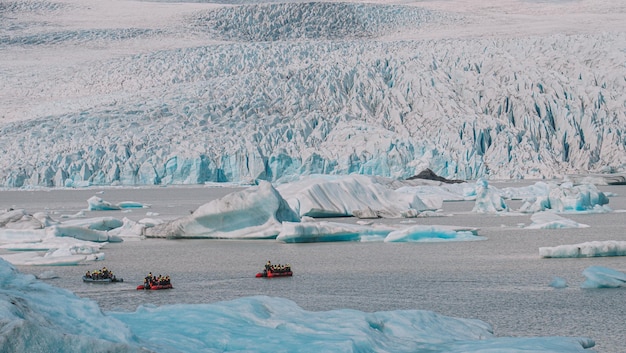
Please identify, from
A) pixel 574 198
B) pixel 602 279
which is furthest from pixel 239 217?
pixel 574 198

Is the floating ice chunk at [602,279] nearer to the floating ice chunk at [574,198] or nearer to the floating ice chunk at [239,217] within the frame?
the floating ice chunk at [239,217]

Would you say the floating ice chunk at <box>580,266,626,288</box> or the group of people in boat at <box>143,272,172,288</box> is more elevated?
the floating ice chunk at <box>580,266,626,288</box>

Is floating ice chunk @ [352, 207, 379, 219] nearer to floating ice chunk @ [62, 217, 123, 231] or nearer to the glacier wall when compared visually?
floating ice chunk @ [62, 217, 123, 231]

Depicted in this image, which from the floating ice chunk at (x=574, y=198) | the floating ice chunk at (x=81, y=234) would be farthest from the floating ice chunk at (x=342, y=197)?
the floating ice chunk at (x=81, y=234)

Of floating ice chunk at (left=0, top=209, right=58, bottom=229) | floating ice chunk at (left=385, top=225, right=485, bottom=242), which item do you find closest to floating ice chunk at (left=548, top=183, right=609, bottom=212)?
floating ice chunk at (left=385, top=225, right=485, bottom=242)

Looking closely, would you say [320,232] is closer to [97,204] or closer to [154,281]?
[154,281]

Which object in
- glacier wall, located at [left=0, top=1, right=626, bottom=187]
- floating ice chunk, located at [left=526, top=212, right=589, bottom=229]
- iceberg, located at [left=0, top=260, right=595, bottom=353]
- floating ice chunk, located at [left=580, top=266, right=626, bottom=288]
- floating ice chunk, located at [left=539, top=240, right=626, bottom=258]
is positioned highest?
glacier wall, located at [left=0, top=1, right=626, bottom=187]

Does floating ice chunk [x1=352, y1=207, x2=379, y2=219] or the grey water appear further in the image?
floating ice chunk [x1=352, y1=207, x2=379, y2=219]
